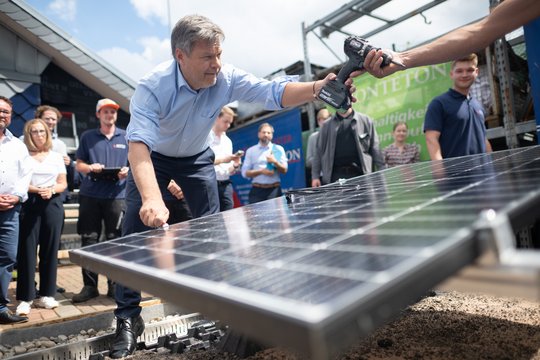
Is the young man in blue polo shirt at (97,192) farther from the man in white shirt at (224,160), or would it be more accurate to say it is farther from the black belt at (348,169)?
the black belt at (348,169)

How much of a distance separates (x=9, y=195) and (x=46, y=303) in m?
1.10

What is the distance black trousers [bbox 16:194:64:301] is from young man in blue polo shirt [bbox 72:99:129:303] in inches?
12.1

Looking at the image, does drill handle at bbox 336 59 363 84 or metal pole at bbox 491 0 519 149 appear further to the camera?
metal pole at bbox 491 0 519 149

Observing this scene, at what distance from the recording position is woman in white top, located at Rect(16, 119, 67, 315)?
374 centimetres

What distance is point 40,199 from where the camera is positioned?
13.4 feet

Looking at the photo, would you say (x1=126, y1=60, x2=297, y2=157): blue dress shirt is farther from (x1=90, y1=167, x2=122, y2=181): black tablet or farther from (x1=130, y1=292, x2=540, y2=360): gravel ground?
(x1=90, y1=167, x2=122, y2=181): black tablet

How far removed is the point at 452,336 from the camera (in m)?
2.28

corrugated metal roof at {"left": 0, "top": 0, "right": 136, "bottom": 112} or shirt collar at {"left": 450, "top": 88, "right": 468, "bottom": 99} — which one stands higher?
corrugated metal roof at {"left": 0, "top": 0, "right": 136, "bottom": 112}

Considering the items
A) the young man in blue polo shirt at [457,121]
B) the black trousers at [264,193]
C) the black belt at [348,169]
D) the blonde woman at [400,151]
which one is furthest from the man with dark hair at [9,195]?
the blonde woman at [400,151]

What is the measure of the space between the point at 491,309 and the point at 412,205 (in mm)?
2129

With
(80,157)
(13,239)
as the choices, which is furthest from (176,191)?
(80,157)

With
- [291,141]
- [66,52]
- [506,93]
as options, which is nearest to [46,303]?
[506,93]

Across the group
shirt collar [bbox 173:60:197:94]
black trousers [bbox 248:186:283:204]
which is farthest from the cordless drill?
black trousers [bbox 248:186:283:204]

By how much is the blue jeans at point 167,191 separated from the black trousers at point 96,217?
64.7 inches
